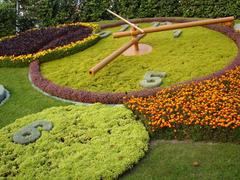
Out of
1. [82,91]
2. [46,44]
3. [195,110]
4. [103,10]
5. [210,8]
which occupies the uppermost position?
[210,8]

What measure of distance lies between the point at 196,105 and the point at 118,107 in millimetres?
1495

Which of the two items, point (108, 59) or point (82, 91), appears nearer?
point (82, 91)

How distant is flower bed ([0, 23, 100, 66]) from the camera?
38.9 feet

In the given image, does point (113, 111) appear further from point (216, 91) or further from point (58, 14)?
point (58, 14)

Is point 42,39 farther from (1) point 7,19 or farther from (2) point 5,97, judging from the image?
(2) point 5,97

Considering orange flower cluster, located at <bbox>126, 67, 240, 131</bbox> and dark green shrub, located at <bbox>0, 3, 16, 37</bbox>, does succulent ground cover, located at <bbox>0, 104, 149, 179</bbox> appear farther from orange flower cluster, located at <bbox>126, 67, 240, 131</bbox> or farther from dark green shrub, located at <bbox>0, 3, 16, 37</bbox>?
dark green shrub, located at <bbox>0, 3, 16, 37</bbox>

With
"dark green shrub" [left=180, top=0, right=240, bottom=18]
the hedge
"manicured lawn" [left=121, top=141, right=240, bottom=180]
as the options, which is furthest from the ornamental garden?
the hedge

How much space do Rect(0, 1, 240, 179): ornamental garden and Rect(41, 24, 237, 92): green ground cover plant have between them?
24 millimetres

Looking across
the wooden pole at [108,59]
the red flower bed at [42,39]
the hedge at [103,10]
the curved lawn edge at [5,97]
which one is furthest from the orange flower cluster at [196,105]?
the hedge at [103,10]

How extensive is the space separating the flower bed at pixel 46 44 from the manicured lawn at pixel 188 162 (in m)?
5.79

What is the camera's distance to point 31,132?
24.8 feet

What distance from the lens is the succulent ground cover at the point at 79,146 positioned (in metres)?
6.43

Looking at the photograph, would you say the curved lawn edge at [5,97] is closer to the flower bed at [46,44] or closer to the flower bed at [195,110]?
the flower bed at [46,44]

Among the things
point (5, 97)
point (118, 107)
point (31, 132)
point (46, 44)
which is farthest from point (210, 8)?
point (31, 132)
